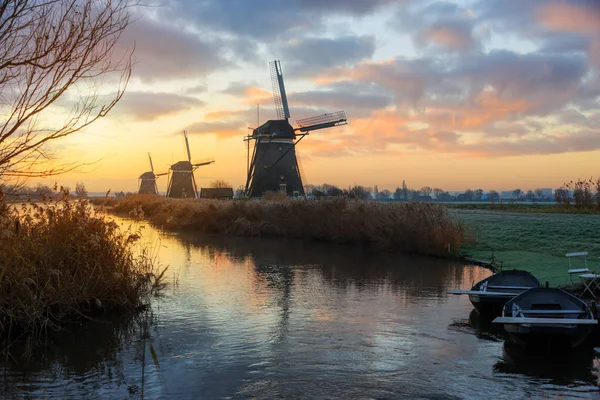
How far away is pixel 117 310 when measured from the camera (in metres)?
10.2

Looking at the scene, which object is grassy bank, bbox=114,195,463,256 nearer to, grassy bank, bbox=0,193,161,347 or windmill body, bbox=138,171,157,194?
grassy bank, bbox=0,193,161,347

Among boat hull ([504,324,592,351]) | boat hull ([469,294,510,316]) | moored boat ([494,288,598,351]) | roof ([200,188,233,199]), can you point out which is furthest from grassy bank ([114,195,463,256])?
roof ([200,188,233,199])

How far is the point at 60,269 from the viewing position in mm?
9086

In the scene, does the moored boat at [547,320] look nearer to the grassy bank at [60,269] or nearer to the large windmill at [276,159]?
the grassy bank at [60,269]

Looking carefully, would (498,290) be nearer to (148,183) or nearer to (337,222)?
(337,222)

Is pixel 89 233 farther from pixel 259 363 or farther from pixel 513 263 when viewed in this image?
pixel 513 263

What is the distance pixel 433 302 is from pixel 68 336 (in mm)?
7780

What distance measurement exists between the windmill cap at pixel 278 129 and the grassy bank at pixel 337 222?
439 inches

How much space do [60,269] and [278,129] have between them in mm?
37800

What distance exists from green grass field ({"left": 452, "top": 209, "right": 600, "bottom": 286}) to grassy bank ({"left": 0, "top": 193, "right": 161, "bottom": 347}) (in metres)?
10.0

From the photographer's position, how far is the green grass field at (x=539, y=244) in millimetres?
15087

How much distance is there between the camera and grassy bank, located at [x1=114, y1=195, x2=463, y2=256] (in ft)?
69.0

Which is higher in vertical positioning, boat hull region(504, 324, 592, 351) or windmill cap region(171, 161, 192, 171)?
windmill cap region(171, 161, 192, 171)

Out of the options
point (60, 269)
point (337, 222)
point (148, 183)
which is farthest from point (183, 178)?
point (60, 269)
